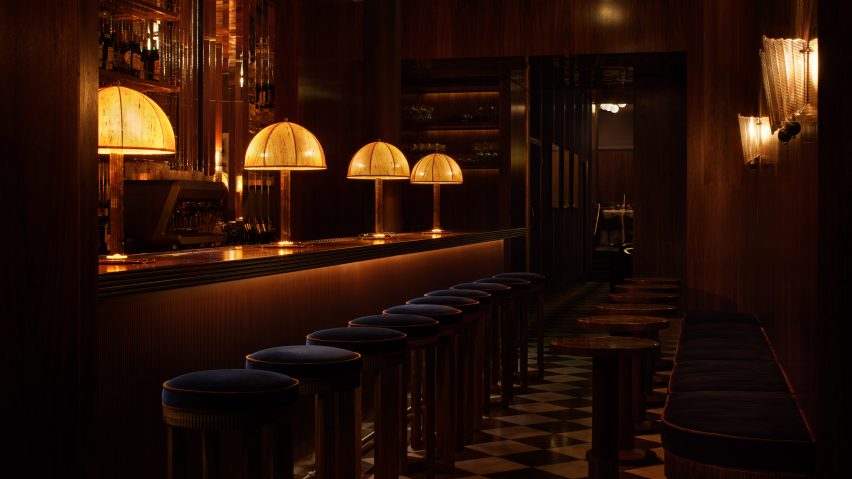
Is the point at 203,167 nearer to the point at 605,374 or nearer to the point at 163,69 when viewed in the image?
the point at 163,69

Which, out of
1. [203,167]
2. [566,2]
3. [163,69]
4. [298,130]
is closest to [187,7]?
[163,69]

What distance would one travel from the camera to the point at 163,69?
684 centimetres

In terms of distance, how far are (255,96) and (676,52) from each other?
407cm

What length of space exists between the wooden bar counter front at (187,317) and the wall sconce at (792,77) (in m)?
2.00

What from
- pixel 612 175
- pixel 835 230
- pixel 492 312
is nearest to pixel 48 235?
pixel 835 230

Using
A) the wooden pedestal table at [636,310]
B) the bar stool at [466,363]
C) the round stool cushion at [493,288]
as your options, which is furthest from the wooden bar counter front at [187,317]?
the wooden pedestal table at [636,310]

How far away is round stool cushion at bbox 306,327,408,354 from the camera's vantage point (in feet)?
11.2

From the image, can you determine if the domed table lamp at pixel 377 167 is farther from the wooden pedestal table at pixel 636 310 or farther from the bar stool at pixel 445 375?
the bar stool at pixel 445 375

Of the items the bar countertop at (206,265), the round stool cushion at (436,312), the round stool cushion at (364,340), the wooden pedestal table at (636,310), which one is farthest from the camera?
the wooden pedestal table at (636,310)

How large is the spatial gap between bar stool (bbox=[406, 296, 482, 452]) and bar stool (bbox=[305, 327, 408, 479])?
0.94m

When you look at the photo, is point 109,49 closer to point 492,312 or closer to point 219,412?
point 492,312

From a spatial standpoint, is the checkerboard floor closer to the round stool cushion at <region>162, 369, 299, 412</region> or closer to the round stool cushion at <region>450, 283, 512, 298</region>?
the round stool cushion at <region>450, 283, 512, 298</region>

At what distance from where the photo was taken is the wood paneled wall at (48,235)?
78.8 inches

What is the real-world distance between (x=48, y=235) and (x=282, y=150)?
8.02 ft
